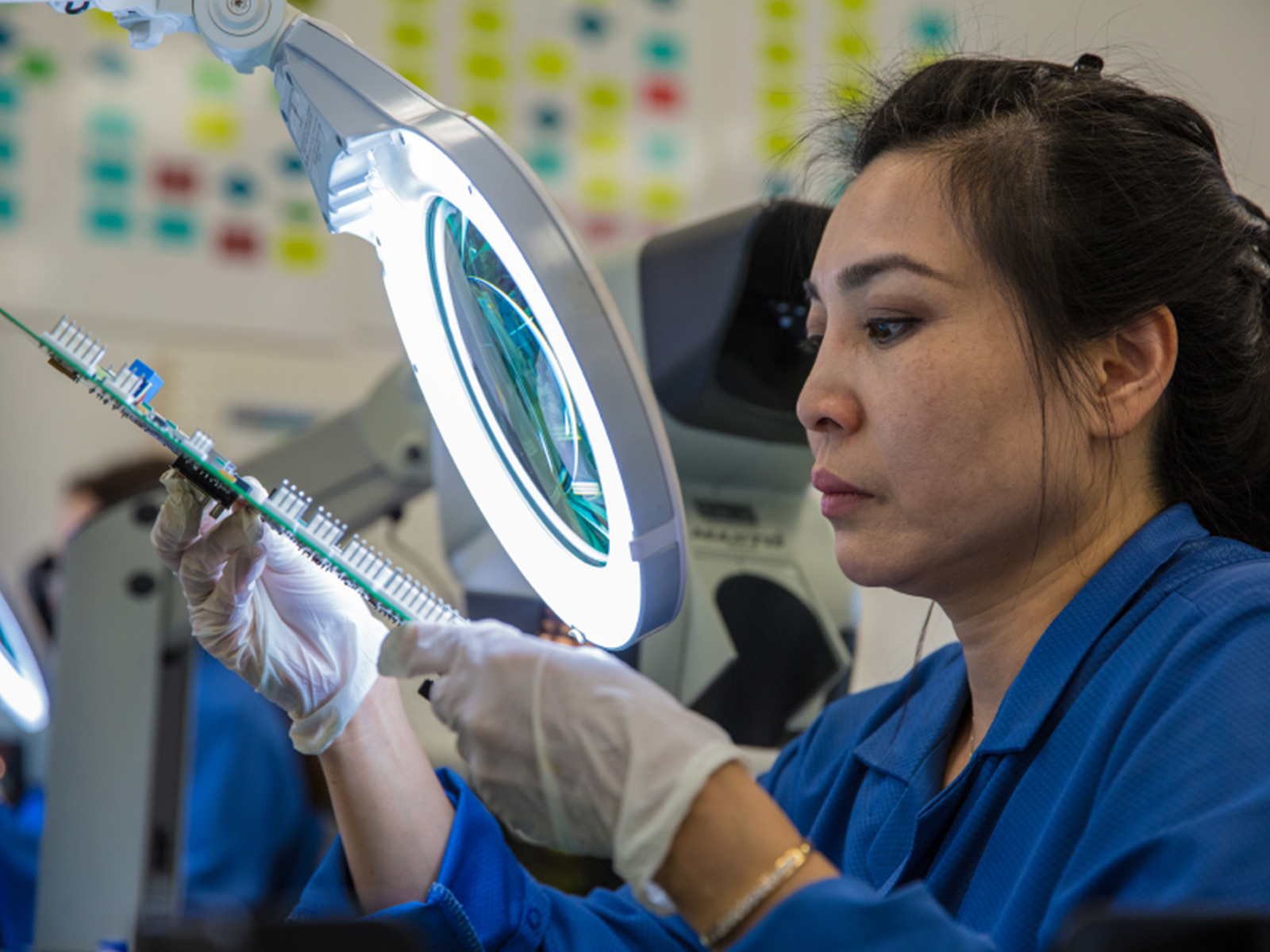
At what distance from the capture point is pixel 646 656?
4.80ft

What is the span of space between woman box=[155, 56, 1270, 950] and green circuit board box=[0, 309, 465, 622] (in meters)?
0.05

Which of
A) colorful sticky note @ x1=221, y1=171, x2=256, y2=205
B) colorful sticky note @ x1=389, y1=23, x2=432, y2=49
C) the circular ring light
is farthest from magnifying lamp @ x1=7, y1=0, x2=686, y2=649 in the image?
colorful sticky note @ x1=389, y1=23, x2=432, y2=49

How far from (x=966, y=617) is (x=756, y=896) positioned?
17.6 inches

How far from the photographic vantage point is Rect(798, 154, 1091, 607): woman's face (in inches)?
39.7

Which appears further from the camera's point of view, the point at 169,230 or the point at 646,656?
the point at 169,230

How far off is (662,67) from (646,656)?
2.44 m

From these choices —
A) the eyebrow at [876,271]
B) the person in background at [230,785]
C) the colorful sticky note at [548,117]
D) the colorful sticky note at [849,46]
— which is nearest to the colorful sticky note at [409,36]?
the colorful sticky note at [548,117]

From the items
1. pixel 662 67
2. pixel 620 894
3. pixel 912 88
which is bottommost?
pixel 620 894

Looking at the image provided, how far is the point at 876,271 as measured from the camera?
1.04 metres

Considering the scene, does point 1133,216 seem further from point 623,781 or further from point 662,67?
point 662,67

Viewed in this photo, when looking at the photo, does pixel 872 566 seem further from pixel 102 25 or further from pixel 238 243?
pixel 102 25

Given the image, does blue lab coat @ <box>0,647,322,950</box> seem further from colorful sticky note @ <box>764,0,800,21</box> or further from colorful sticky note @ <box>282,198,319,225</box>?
colorful sticky note @ <box>764,0,800,21</box>

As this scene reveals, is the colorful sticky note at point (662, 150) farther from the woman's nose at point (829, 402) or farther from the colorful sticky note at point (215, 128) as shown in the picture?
the woman's nose at point (829, 402)

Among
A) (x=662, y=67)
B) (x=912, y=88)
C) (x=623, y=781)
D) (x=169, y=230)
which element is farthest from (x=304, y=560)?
(x=662, y=67)
